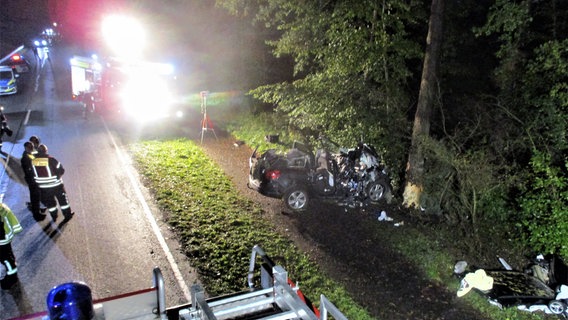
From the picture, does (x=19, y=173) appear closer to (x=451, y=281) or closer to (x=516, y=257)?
(x=451, y=281)

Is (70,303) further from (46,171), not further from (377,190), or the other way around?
(377,190)

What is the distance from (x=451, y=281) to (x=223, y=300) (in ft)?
17.2

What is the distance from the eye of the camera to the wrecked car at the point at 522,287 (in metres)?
6.43

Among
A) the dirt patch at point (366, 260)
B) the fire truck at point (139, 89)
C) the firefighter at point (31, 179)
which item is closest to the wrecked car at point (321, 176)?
the dirt patch at point (366, 260)

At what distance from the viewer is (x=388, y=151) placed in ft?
33.9

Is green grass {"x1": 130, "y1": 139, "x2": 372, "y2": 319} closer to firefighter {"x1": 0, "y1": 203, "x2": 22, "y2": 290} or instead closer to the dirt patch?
the dirt patch

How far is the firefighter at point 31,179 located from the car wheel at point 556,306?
956 cm

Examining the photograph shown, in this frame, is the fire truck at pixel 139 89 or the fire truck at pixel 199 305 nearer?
the fire truck at pixel 199 305

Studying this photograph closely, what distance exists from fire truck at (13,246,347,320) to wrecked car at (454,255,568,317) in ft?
14.9

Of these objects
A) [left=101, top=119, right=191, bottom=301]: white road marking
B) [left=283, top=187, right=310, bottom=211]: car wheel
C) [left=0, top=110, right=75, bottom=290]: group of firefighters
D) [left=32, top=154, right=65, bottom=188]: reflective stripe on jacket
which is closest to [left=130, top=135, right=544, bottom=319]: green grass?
[left=101, top=119, right=191, bottom=301]: white road marking

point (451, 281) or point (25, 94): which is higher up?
point (25, 94)

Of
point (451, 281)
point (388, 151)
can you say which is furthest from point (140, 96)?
point (451, 281)

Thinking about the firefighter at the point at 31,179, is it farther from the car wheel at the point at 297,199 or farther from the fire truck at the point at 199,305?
the fire truck at the point at 199,305

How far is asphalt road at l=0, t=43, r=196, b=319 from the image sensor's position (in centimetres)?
632
